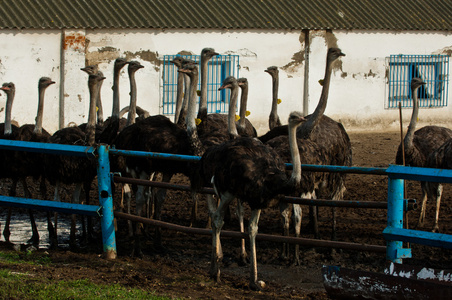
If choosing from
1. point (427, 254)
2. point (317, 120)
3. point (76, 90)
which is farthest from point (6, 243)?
point (76, 90)

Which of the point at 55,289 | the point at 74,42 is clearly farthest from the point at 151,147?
the point at 74,42

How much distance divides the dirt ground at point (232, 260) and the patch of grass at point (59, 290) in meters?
0.20

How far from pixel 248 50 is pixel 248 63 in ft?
0.98

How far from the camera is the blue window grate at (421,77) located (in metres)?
18.9

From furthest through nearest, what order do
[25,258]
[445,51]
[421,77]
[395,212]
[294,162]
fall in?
1. [445,51]
2. [421,77]
3. [25,258]
4. [294,162]
5. [395,212]

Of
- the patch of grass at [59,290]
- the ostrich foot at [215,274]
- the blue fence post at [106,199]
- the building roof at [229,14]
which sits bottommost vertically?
the ostrich foot at [215,274]

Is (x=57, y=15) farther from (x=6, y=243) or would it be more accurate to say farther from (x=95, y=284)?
(x=95, y=284)

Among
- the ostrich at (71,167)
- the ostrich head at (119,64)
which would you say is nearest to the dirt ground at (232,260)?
the ostrich at (71,167)

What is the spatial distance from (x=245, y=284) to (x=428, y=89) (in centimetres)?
1459

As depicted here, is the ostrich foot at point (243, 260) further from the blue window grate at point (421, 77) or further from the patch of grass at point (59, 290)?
the blue window grate at point (421, 77)

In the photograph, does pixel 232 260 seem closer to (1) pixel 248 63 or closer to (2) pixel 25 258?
(2) pixel 25 258

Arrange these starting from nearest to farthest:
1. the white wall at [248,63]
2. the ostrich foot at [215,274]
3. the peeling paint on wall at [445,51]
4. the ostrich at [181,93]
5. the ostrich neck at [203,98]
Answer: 1. the ostrich foot at [215,274]
2. the ostrich neck at [203,98]
3. the ostrich at [181,93]
4. the white wall at [248,63]
5. the peeling paint on wall at [445,51]

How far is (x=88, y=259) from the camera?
668 cm

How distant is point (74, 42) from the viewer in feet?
50.7
